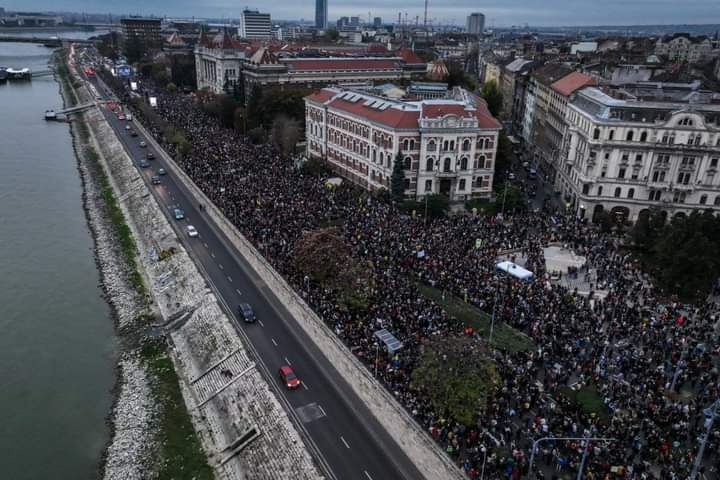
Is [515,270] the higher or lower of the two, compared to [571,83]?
lower

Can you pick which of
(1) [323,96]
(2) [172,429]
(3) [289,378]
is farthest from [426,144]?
(2) [172,429]

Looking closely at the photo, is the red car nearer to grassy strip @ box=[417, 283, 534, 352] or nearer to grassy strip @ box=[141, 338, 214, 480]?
grassy strip @ box=[141, 338, 214, 480]

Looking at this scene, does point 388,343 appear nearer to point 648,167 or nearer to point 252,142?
point 648,167

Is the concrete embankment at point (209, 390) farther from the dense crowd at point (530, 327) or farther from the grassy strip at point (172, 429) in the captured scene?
the dense crowd at point (530, 327)

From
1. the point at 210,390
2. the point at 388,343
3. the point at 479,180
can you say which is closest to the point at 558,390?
the point at 388,343

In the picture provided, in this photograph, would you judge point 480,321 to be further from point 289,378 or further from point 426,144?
point 426,144
